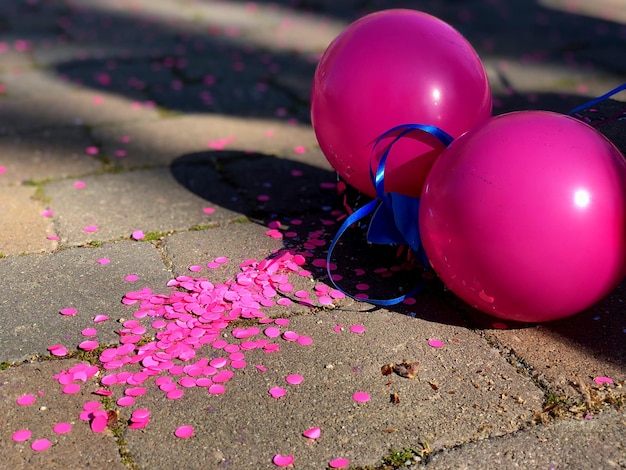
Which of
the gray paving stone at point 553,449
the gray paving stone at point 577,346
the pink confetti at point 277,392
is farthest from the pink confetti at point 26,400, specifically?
the gray paving stone at point 577,346

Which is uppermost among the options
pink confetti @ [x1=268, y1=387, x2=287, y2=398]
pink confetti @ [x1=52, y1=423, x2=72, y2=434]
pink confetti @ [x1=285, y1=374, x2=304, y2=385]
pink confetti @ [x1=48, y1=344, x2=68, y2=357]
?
pink confetti @ [x1=285, y1=374, x2=304, y2=385]

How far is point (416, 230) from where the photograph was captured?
254 centimetres

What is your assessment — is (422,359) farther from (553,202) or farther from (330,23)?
(330,23)

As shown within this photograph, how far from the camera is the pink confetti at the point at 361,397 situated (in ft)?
6.86

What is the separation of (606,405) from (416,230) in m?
0.78

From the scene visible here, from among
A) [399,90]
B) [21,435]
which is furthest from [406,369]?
[21,435]

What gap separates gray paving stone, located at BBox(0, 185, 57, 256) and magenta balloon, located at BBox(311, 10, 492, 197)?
1142 millimetres

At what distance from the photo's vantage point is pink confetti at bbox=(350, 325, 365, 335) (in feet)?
7.82

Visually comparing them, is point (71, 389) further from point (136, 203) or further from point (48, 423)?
point (136, 203)

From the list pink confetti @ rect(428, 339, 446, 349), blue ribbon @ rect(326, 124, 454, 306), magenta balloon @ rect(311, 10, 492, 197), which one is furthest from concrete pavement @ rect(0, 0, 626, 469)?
magenta balloon @ rect(311, 10, 492, 197)

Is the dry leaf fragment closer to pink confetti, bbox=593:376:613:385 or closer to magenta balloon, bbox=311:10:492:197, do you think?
pink confetti, bbox=593:376:613:385

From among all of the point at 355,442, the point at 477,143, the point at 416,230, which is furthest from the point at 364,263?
the point at 355,442

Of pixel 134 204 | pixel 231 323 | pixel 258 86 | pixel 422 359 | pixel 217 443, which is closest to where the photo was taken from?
pixel 217 443

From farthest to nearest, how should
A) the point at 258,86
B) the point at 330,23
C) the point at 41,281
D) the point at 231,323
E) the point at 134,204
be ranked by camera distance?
the point at 330,23 → the point at 258,86 → the point at 134,204 → the point at 41,281 → the point at 231,323
